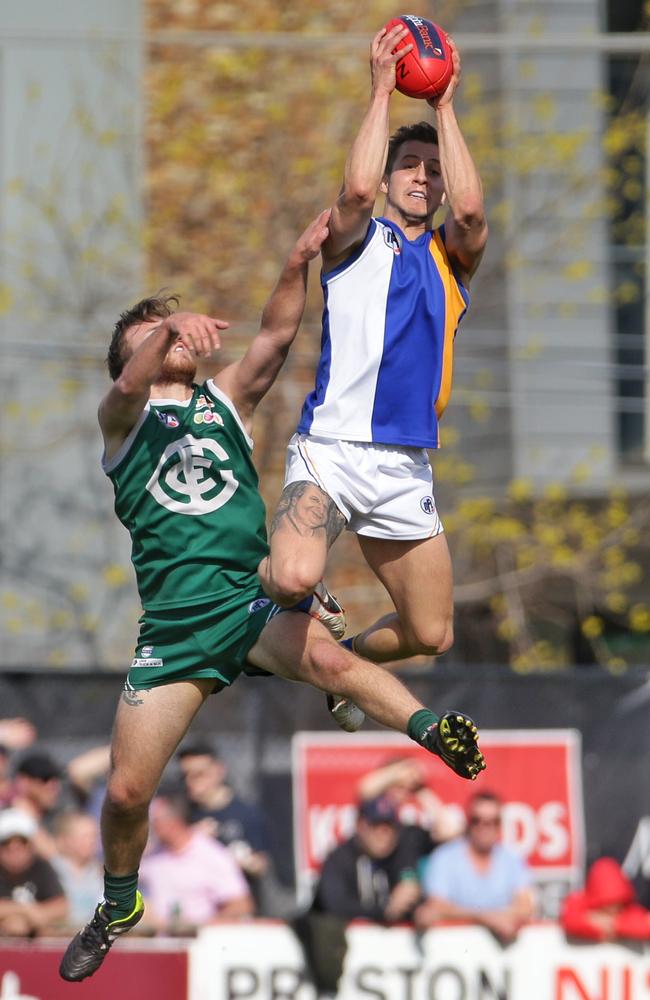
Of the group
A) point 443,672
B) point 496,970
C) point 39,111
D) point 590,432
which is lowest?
point 496,970

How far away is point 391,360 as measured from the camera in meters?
6.44

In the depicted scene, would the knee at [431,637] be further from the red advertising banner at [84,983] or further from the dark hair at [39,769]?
the dark hair at [39,769]

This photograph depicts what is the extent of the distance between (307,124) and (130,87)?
5.46 ft

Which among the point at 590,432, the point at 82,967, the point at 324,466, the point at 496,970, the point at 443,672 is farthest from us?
the point at 590,432

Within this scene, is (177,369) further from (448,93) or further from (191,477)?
(448,93)

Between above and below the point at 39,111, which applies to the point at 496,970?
below

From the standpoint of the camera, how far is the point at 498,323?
50.0 feet

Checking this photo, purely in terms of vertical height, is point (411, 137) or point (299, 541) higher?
point (411, 137)

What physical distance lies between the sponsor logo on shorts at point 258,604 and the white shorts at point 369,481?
44cm

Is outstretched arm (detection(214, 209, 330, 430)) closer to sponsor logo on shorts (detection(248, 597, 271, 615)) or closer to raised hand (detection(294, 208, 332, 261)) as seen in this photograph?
raised hand (detection(294, 208, 332, 261))

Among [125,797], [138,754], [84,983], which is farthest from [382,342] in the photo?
[84,983]

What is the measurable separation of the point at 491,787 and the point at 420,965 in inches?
44.9

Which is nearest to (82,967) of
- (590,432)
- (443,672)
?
(443,672)

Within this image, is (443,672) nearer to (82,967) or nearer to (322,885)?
(322,885)
